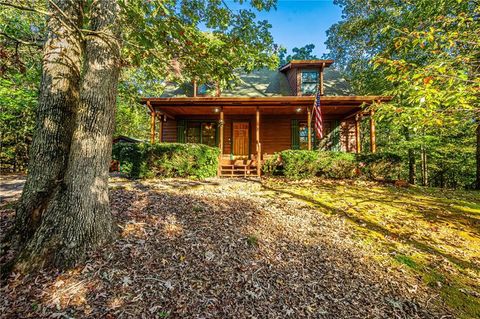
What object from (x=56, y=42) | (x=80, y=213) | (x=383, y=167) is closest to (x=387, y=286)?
(x=80, y=213)

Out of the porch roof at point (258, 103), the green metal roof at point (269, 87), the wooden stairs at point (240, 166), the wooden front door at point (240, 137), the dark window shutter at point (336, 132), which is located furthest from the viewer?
the wooden front door at point (240, 137)

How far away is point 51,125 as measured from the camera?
118 inches

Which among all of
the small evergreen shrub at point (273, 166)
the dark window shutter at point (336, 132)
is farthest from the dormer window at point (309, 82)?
the small evergreen shrub at point (273, 166)

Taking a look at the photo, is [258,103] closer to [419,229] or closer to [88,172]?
[419,229]

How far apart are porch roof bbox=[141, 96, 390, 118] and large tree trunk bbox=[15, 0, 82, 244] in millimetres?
7475

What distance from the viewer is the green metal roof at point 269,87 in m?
13.4

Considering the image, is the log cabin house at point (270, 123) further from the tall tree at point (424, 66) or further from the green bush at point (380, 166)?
the green bush at point (380, 166)

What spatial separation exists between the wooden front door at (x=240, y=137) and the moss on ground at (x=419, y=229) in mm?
5853

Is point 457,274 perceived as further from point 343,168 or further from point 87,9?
point 87,9

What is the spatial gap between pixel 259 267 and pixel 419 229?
12.9 feet

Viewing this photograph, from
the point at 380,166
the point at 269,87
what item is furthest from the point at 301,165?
the point at 269,87

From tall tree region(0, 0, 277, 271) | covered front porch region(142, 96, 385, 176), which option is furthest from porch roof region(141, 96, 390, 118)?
tall tree region(0, 0, 277, 271)

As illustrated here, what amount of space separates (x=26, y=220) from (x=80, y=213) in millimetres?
702

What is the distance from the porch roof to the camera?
10484mm
